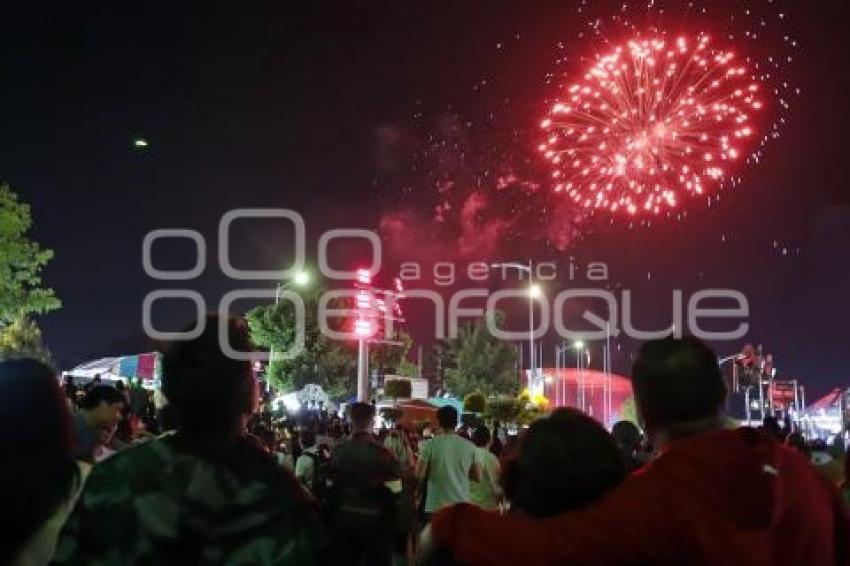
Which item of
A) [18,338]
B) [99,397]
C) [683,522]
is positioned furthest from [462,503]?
[18,338]

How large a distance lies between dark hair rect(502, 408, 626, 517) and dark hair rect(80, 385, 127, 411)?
16.8ft

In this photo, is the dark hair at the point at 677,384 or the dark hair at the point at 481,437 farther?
the dark hair at the point at 481,437

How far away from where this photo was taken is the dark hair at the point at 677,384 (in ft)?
8.57

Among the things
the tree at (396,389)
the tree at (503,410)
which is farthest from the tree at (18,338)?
the tree at (503,410)

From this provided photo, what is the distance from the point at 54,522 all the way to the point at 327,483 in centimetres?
528

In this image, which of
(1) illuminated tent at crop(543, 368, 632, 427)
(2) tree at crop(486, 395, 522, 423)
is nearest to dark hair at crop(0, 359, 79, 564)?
(2) tree at crop(486, 395, 522, 423)

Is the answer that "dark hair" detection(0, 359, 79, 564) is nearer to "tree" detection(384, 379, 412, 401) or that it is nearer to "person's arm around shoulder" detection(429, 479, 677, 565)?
"person's arm around shoulder" detection(429, 479, 677, 565)

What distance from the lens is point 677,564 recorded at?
7.48 ft

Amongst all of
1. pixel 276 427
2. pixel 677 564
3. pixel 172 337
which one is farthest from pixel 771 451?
pixel 276 427

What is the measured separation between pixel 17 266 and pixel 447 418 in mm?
23234

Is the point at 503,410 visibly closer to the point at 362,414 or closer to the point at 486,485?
the point at 486,485

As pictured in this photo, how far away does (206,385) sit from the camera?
2.58m

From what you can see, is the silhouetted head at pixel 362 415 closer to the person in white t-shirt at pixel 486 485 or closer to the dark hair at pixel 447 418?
the dark hair at pixel 447 418

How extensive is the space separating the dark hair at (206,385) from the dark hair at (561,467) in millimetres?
870
